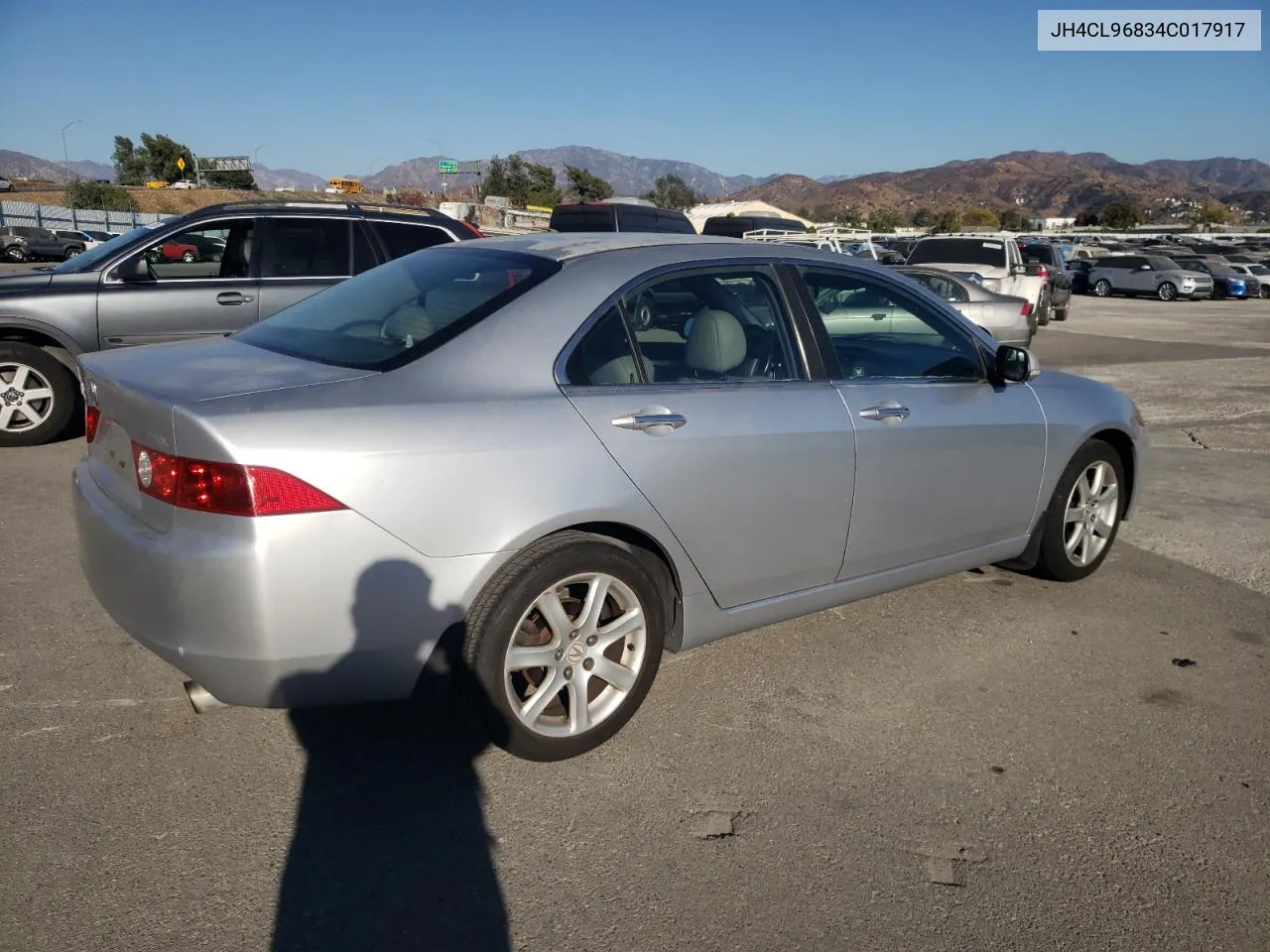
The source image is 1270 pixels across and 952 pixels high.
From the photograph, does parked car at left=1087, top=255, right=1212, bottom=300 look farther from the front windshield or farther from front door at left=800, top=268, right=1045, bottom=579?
the front windshield

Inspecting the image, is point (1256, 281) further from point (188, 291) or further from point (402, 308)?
point (402, 308)

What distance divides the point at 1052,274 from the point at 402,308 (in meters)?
21.8

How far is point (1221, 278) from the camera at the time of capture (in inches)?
1374

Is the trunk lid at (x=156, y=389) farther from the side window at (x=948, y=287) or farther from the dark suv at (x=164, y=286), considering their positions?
the side window at (x=948, y=287)

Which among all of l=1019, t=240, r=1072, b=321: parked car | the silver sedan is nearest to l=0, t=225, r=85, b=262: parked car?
l=1019, t=240, r=1072, b=321: parked car

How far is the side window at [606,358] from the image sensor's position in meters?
3.26

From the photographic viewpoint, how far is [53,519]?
5.59 m

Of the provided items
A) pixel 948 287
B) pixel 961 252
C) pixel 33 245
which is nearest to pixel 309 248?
pixel 948 287

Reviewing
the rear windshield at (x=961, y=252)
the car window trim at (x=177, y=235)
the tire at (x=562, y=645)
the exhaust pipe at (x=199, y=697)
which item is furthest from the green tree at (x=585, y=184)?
the exhaust pipe at (x=199, y=697)

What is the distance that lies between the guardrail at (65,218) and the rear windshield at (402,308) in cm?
5583

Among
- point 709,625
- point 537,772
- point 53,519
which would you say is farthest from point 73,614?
point 709,625

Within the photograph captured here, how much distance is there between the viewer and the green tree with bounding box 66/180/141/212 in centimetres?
7150

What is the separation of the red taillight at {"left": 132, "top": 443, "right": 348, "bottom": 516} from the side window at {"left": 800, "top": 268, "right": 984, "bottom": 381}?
2205mm

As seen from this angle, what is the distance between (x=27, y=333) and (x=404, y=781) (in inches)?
225
